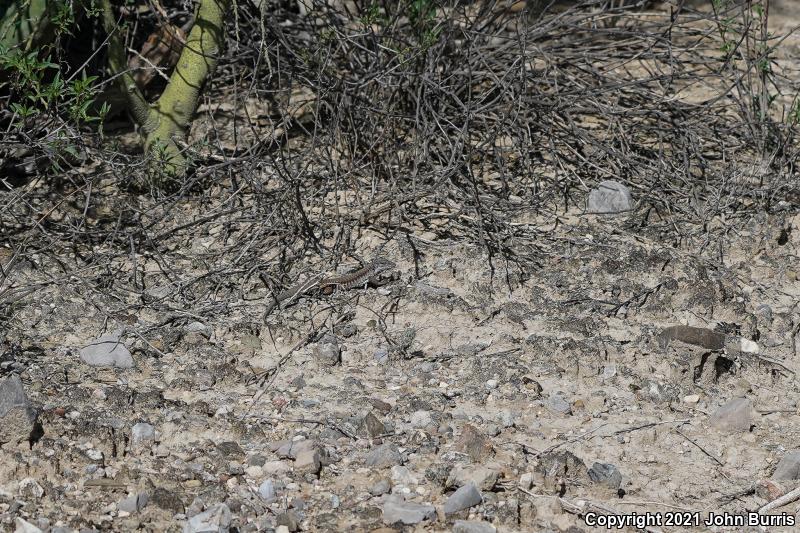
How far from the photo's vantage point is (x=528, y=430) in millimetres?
3115

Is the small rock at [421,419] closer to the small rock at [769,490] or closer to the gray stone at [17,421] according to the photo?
the small rock at [769,490]

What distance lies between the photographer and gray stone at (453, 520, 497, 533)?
8.79 feet

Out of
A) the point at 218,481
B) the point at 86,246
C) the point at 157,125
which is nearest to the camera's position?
the point at 218,481

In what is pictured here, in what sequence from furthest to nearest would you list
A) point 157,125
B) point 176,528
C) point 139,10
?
point 139,10 → point 157,125 → point 176,528

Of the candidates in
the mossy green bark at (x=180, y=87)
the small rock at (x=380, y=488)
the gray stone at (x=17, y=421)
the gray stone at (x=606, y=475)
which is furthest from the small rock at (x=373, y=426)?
the mossy green bark at (x=180, y=87)

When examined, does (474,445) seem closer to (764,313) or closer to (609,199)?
(764,313)

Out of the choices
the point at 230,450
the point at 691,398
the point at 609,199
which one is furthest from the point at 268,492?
the point at 609,199

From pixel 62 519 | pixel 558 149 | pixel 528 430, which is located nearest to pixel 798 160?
pixel 558 149

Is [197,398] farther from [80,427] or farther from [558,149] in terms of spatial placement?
[558,149]

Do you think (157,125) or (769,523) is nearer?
(769,523)

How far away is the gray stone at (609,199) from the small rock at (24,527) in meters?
2.35

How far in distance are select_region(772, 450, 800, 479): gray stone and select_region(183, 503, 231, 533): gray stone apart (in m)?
1.47

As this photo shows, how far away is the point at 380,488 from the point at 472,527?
280mm

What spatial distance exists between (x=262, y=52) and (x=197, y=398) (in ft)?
5.46
